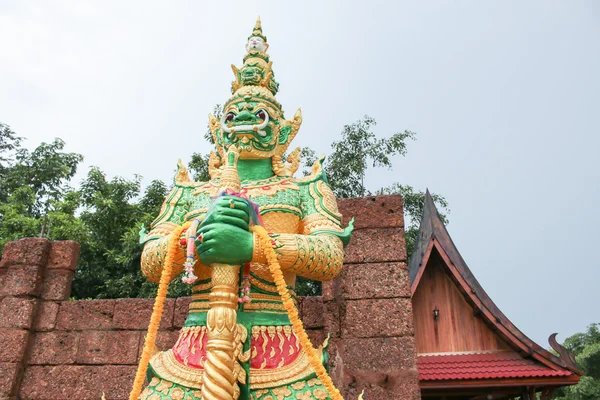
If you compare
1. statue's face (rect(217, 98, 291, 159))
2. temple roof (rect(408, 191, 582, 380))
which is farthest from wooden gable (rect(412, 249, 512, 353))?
statue's face (rect(217, 98, 291, 159))

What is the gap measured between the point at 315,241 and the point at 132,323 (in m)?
2.69

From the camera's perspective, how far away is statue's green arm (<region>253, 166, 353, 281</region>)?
245cm

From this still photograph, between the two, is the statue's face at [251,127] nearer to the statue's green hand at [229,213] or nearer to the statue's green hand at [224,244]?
the statue's green hand at [229,213]

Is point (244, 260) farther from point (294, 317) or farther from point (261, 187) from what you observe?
point (261, 187)

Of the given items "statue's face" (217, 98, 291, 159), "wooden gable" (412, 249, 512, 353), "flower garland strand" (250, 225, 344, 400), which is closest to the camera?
"flower garland strand" (250, 225, 344, 400)

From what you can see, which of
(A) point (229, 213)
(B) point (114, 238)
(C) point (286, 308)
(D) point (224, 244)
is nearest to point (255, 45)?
(A) point (229, 213)

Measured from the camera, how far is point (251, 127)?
9.84ft

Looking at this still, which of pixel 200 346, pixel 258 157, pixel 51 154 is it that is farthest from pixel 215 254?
pixel 51 154

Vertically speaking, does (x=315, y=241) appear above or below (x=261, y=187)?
below

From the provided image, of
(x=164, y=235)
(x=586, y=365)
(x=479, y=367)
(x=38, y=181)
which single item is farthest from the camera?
(x=586, y=365)

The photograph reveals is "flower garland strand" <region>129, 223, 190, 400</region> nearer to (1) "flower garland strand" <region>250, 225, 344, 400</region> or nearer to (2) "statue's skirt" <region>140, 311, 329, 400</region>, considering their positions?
(2) "statue's skirt" <region>140, 311, 329, 400</region>

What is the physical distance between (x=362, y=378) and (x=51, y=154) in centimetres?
1458

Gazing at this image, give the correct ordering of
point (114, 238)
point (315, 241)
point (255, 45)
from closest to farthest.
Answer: point (315, 241)
point (255, 45)
point (114, 238)

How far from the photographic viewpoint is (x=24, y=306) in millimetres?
4504
